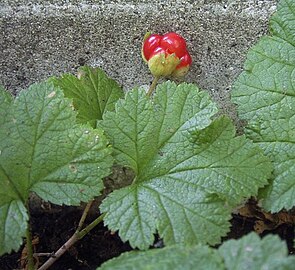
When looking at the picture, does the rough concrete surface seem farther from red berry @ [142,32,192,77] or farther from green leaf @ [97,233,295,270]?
green leaf @ [97,233,295,270]

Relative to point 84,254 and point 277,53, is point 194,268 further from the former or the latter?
point 277,53

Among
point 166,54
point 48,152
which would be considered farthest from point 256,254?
point 166,54

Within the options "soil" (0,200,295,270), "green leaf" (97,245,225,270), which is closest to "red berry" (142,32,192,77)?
"soil" (0,200,295,270)

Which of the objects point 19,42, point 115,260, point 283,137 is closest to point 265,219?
point 283,137

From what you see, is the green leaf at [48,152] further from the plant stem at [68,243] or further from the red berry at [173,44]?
the red berry at [173,44]

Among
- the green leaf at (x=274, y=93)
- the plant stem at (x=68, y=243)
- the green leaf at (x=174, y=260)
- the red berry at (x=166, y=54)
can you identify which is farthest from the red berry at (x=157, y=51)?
the green leaf at (x=174, y=260)

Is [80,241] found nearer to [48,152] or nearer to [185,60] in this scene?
[48,152]
